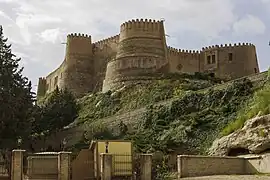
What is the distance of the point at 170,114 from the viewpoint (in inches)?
1439

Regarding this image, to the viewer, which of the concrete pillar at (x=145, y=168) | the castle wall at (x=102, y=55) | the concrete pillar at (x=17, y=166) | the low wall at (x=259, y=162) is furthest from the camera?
the castle wall at (x=102, y=55)

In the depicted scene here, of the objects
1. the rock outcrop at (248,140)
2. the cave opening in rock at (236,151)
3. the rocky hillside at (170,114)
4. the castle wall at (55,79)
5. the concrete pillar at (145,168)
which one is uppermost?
the castle wall at (55,79)

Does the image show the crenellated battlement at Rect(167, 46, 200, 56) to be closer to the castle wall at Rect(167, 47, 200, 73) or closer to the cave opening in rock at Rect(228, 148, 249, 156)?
the castle wall at Rect(167, 47, 200, 73)

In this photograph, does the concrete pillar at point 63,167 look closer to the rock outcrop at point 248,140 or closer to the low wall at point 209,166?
the low wall at point 209,166

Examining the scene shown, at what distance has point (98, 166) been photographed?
21000 mm

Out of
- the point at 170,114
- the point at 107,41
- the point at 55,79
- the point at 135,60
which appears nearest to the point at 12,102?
the point at 170,114

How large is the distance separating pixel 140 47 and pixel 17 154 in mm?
30521

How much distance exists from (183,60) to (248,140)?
31.7 metres

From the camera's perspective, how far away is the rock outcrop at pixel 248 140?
77.4 feet

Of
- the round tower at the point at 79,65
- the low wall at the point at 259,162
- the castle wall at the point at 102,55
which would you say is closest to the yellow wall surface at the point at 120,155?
the low wall at the point at 259,162

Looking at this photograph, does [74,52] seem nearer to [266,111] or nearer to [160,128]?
[160,128]

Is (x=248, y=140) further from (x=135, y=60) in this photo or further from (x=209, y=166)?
A: (x=135, y=60)

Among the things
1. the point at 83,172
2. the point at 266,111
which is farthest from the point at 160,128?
the point at 83,172

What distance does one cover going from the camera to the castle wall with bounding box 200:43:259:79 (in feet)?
176
